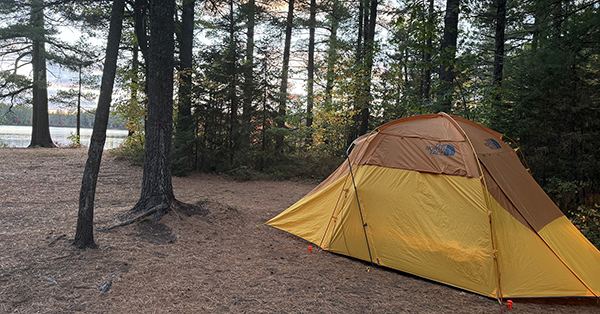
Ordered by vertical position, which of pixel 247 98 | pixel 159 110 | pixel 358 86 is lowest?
pixel 159 110

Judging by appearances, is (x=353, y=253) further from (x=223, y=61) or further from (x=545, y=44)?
(x=223, y=61)

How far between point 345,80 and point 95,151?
9.98 meters

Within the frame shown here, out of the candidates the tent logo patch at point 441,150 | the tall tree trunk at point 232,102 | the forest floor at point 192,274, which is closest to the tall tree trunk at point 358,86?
the tall tree trunk at point 232,102

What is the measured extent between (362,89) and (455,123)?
304 inches

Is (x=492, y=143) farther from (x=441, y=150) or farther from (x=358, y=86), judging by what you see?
(x=358, y=86)

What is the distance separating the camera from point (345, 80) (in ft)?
41.0

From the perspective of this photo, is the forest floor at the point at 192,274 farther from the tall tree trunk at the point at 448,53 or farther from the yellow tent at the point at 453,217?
the tall tree trunk at the point at 448,53

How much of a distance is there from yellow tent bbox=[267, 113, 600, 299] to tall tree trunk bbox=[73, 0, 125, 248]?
3.08 meters

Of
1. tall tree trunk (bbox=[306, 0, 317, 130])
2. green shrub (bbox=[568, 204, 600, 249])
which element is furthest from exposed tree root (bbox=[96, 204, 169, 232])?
tall tree trunk (bbox=[306, 0, 317, 130])

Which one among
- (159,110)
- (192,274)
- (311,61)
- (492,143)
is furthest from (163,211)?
(311,61)

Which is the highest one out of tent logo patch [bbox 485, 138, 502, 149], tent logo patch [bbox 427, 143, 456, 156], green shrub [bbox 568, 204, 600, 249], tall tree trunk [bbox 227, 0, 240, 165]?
tall tree trunk [bbox 227, 0, 240, 165]

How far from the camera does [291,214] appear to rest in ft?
19.1

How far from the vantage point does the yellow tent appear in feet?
12.3

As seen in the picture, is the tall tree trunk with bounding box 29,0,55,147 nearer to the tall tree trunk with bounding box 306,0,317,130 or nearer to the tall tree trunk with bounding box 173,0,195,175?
the tall tree trunk with bounding box 173,0,195,175
